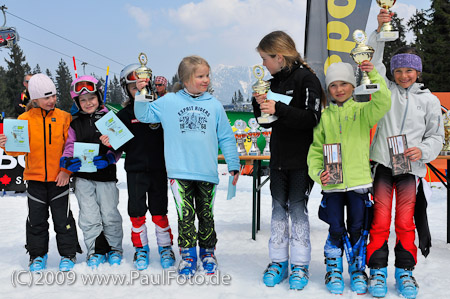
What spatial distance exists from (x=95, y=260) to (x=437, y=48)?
20.4 meters

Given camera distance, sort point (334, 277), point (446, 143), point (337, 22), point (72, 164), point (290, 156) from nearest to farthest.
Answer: point (334, 277)
point (290, 156)
point (72, 164)
point (446, 143)
point (337, 22)

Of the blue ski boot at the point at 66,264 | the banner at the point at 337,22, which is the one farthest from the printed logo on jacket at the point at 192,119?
the banner at the point at 337,22

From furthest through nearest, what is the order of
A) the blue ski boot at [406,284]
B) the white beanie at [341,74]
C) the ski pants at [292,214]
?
1. the ski pants at [292,214]
2. the white beanie at [341,74]
3. the blue ski boot at [406,284]

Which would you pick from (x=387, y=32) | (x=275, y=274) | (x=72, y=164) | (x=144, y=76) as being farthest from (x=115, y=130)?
(x=387, y=32)

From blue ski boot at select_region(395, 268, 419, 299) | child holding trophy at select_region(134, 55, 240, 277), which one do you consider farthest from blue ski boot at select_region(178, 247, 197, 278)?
blue ski boot at select_region(395, 268, 419, 299)

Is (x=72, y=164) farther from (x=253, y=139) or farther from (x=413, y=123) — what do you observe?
(x=413, y=123)

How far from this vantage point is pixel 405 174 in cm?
289

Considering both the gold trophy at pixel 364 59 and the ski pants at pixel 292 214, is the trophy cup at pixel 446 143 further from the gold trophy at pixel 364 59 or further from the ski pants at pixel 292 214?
the gold trophy at pixel 364 59

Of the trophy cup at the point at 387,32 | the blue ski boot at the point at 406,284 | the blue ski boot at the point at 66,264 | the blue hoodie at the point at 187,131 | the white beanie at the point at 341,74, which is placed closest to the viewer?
the trophy cup at the point at 387,32

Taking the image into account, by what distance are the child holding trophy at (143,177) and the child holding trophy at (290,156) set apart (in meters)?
1.06

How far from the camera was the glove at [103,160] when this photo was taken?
3.47 meters

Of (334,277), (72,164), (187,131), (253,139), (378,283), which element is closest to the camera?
(378,283)

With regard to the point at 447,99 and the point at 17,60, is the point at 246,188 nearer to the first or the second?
the point at 447,99

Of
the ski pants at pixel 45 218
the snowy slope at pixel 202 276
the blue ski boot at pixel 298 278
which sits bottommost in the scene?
the snowy slope at pixel 202 276
